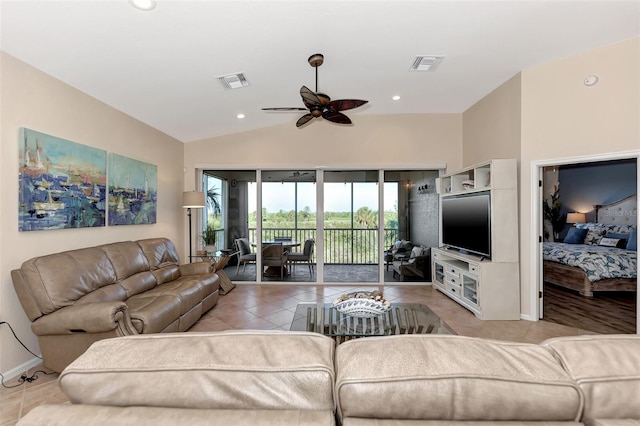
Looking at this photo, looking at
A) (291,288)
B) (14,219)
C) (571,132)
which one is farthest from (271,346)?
(291,288)

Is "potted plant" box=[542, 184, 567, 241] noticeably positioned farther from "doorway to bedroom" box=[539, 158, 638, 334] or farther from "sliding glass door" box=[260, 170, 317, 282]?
"sliding glass door" box=[260, 170, 317, 282]

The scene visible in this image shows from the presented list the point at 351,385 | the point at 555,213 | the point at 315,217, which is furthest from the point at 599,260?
the point at 351,385

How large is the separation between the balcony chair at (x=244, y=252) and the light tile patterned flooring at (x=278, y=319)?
0.46 m

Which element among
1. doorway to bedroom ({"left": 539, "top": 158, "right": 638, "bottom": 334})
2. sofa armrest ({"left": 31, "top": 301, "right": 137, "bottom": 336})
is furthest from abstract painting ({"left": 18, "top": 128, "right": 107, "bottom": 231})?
doorway to bedroom ({"left": 539, "top": 158, "right": 638, "bottom": 334})

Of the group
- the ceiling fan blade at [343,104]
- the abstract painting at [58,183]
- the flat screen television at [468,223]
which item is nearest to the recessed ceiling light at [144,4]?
the abstract painting at [58,183]

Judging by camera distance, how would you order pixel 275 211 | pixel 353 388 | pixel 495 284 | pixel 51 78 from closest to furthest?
pixel 353 388, pixel 51 78, pixel 495 284, pixel 275 211

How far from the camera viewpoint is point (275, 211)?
5.78 meters

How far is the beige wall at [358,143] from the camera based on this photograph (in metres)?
5.43

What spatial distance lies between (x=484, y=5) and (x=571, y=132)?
6.33ft

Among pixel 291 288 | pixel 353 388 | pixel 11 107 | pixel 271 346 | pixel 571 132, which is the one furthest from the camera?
pixel 291 288

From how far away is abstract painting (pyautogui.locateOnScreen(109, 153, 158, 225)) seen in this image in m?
3.77

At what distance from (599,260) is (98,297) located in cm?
651

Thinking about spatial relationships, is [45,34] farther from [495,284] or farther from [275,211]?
[495,284]

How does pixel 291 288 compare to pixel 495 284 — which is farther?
pixel 291 288
